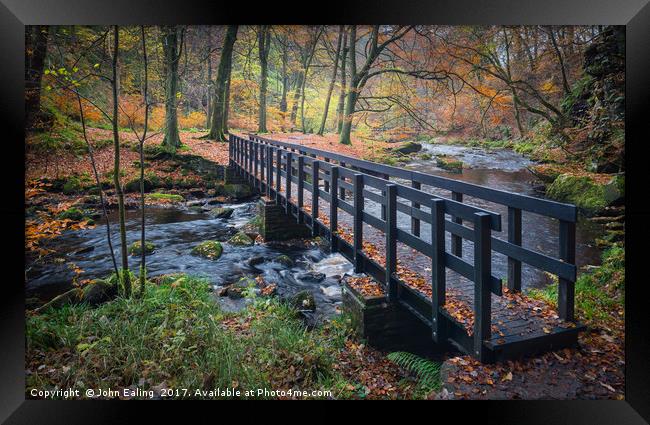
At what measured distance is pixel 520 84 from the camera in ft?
25.0

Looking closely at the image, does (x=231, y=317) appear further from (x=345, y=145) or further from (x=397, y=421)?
(x=345, y=145)

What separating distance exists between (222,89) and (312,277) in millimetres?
5070

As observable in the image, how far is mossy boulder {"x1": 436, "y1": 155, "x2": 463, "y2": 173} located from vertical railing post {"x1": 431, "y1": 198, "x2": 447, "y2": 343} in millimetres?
8683

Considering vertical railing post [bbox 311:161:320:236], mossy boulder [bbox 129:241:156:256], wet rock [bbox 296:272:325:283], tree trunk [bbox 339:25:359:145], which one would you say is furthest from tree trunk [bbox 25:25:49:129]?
tree trunk [bbox 339:25:359:145]

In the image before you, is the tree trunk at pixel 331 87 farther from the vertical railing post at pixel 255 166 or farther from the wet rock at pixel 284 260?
the wet rock at pixel 284 260

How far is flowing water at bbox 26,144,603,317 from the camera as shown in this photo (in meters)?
5.87

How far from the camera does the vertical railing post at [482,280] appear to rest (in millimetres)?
3035

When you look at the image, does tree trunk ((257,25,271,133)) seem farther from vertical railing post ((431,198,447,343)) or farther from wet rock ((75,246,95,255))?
wet rock ((75,246,95,255))

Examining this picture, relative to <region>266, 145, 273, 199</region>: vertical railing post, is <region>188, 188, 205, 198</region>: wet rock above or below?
below

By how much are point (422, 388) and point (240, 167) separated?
26.9ft

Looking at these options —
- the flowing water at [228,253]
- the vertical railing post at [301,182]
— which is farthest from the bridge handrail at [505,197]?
the flowing water at [228,253]

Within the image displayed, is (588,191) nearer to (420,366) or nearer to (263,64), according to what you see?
(420,366)
